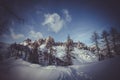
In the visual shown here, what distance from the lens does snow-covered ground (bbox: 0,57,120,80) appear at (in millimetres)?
6652

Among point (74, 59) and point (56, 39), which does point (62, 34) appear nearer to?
point (56, 39)

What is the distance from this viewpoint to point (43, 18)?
6996 millimetres

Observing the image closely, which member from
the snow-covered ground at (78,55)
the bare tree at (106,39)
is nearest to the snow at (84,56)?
the snow-covered ground at (78,55)

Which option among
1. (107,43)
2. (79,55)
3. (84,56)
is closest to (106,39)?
(107,43)

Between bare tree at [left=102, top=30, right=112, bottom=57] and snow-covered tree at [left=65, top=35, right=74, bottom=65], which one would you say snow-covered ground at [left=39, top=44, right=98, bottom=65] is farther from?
bare tree at [left=102, top=30, right=112, bottom=57]

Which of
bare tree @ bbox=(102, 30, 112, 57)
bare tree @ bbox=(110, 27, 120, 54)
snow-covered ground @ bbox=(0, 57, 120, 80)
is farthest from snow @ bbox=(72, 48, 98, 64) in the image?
bare tree @ bbox=(110, 27, 120, 54)

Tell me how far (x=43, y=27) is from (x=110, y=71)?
3.76m

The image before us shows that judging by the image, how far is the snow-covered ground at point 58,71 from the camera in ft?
21.8

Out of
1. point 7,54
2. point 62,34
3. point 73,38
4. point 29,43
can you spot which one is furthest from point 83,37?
point 7,54

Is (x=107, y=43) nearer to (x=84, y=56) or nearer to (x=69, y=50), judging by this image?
(x=84, y=56)

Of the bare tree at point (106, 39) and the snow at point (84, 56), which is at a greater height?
the bare tree at point (106, 39)

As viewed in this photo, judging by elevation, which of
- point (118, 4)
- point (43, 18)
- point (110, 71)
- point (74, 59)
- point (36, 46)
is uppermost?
point (118, 4)

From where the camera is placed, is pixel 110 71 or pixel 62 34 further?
pixel 62 34

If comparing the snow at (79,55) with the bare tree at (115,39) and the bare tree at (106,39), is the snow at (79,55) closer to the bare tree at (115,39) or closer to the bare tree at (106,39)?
the bare tree at (106,39)
